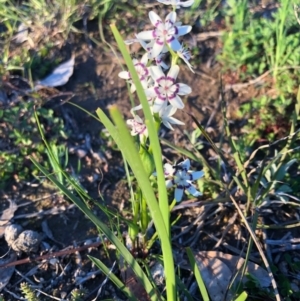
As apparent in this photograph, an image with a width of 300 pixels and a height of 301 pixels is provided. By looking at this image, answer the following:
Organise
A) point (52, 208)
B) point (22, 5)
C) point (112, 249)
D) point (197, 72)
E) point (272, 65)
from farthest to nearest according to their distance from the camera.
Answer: point (22, 5), point (197, 72), point (272, 65), point (52, 208), point (112, 249)

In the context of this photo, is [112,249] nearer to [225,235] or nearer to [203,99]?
[225,235]

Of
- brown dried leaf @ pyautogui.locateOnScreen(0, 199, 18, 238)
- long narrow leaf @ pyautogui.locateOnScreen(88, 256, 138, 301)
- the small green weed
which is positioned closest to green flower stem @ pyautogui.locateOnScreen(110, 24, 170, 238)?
long narrow leaf @ pyautogui.locateOnScreen(88, 256, 138, 301)

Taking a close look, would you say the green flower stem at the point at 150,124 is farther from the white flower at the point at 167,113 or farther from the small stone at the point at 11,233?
the small stone at the point at 11,233

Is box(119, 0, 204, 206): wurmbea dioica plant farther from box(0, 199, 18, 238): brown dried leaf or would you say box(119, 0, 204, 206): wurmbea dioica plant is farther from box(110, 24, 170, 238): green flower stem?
box(0, 199, 18, 238): brown dried leaf

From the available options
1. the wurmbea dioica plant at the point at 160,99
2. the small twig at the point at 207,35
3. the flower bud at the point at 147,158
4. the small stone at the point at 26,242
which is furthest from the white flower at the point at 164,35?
the small twig at the point at 207,35

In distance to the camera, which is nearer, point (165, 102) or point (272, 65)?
point (165, 102)

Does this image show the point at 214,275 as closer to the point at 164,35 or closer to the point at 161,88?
the point at 161,88

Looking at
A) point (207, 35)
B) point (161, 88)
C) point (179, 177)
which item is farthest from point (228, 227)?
point (207, 35)

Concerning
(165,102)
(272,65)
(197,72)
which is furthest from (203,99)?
(165,102)
